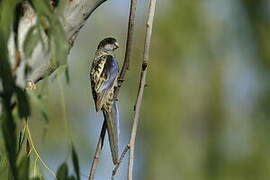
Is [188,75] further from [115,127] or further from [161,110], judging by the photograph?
[115,127]

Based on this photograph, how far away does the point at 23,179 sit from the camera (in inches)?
104

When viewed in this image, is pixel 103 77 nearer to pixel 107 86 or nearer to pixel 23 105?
pixel 107 86

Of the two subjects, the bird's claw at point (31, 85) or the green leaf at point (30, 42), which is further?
the bird's claw at point (31, 85)

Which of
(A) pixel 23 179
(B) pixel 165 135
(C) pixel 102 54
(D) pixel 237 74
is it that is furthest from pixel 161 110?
(A) pixel 23 179

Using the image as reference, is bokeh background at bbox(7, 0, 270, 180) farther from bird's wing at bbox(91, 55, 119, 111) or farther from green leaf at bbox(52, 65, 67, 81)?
green leaf at bbox(52, 65, 67, 81)

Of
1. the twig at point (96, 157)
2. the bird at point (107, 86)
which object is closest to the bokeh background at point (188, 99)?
the bird at point (107, 86)

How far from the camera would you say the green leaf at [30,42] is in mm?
2381

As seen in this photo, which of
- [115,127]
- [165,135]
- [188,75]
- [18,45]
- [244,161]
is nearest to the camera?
[18,45]

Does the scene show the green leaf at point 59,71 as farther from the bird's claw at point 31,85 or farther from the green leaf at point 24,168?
the green leaf at point 24,168

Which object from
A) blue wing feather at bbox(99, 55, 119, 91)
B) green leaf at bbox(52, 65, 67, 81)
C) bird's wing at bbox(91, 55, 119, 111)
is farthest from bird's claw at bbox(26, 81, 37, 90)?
Result: blue wing feather at bbox(99, 55, 119, 91)

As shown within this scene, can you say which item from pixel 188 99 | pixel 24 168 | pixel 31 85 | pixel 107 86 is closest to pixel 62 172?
pixel 24 168

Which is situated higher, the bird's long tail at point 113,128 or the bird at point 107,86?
the bird at point 107,86

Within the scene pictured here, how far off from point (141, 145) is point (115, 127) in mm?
5859

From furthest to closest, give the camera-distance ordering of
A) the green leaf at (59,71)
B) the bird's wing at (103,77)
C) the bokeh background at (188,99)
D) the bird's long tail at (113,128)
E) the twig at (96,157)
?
1. the bokeh background at (188,99)
2. the bird's wing at (103,77)
3. the bird's long tail at (113,128)
4. the twig at (96,157)
5. the green leaf at (59,71)
